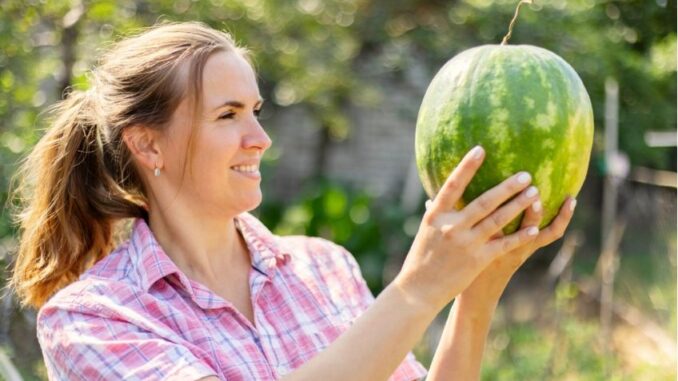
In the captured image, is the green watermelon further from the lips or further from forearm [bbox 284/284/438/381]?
the lips

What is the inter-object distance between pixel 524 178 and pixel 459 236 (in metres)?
0.17

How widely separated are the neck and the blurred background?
1.75 feet

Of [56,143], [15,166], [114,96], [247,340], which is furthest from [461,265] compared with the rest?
[15,166]

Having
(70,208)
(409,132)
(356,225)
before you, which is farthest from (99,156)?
(409,132)

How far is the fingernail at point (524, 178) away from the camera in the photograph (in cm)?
176

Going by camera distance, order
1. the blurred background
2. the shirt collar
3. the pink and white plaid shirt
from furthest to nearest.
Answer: the blurred background, the shirt collar, the pink and white plaid shirt

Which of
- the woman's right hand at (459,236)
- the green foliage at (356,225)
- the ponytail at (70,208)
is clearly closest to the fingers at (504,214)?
the woman's right hand at (459,236)

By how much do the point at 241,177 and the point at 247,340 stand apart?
1.30 feet

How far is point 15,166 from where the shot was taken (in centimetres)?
312

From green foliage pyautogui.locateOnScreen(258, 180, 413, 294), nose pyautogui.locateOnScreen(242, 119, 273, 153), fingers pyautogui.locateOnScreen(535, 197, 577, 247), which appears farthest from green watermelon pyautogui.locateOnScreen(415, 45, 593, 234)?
green foliage pyautogui.locateOnScreen(258, 180, 413, 294)

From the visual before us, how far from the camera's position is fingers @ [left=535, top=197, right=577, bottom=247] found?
187cm

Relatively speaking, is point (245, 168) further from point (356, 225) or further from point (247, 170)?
point (356, 225)

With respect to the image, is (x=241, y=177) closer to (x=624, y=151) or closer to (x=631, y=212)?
(x=631, y=212)

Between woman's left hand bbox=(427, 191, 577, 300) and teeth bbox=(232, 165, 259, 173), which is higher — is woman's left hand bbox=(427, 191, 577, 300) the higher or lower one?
the lower one
